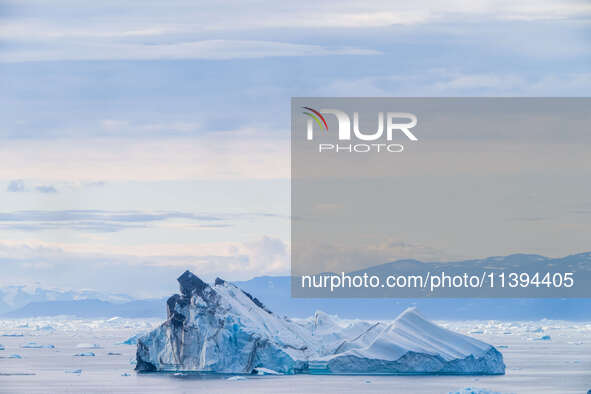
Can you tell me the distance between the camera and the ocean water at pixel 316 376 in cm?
1055

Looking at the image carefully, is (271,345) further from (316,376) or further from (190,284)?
(190,284)

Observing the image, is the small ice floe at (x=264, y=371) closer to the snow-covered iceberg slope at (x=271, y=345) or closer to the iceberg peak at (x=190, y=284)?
the snow-covered iceberg slope at (x=271, y=345)

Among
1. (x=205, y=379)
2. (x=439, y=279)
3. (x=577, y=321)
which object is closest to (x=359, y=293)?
(x=439, y=279)

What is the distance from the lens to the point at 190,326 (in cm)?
1083

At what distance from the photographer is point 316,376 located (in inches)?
436

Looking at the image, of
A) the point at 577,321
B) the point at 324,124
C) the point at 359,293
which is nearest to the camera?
the point at 324,124

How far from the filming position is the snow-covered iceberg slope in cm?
1082

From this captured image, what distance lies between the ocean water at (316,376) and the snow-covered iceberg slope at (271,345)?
5.4 inches

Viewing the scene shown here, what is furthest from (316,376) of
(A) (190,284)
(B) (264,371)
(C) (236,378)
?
(A) (190,284)

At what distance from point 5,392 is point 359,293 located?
14.8 feet

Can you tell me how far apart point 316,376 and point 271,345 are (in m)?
0.66

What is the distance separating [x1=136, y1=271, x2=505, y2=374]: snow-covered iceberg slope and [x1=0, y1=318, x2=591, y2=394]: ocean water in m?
0.14

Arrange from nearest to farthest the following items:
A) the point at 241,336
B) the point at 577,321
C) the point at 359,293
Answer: the point at 241,336 → the point at 359,293 → the point at 577,321

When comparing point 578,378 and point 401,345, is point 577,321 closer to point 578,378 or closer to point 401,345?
point 578,378
